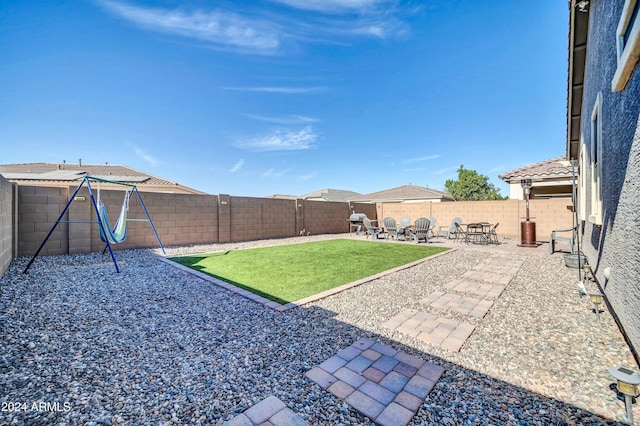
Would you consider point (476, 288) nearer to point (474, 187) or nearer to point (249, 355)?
point (249, 355)

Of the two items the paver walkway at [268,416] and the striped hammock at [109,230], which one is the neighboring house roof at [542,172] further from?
the striped hammock at [109,230]

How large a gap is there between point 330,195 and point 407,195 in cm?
1100

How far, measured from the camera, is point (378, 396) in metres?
1.82

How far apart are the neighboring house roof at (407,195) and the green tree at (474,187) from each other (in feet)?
34.5

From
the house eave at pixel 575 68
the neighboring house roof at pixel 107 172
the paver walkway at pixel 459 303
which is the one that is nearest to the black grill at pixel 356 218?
the house eave at pixel 575 68

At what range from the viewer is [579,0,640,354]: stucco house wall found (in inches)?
86.0

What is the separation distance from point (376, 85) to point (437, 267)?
454 inches

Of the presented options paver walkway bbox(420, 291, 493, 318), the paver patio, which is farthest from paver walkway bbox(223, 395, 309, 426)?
the paver patio

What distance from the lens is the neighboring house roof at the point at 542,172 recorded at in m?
10.2

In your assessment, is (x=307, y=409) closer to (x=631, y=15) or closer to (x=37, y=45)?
(x=631, y=15)

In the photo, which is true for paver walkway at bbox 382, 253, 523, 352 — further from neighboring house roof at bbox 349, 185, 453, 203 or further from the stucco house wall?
neighboring house roof at bbox 349, 185, 453, 203

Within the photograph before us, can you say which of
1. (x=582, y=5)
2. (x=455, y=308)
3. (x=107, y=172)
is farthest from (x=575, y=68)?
(x=107, y=172)

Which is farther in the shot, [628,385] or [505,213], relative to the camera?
[505,213]

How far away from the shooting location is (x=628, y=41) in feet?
6.55
